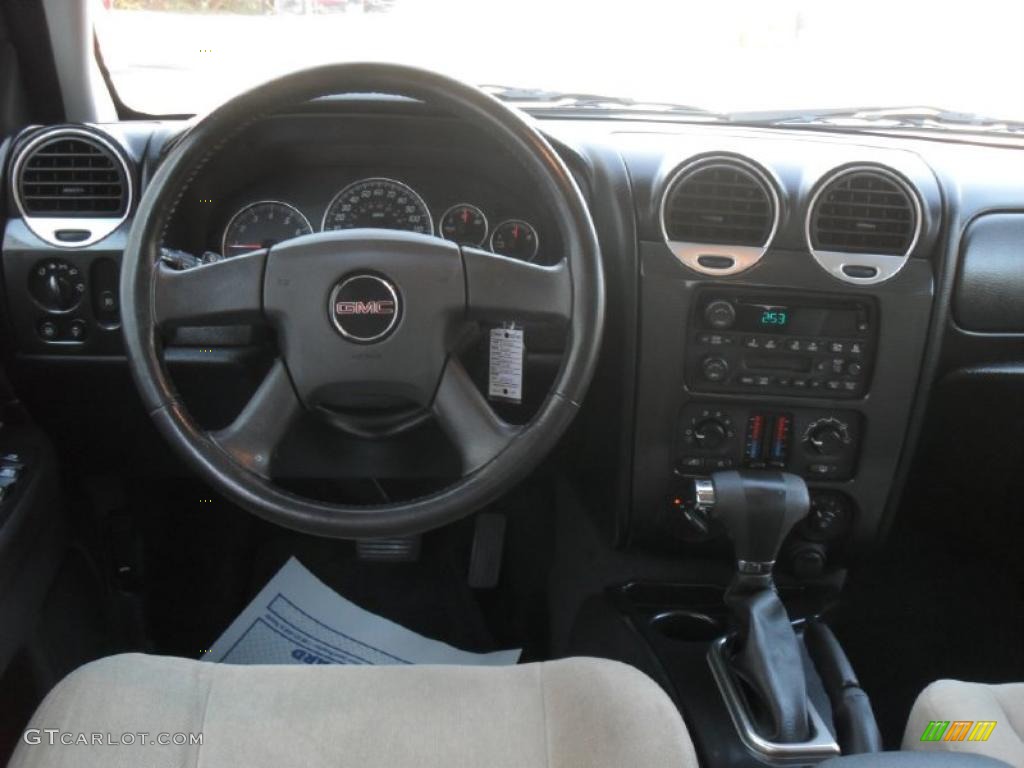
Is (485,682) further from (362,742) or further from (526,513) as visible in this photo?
(526,513)

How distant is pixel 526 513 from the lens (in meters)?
2.15

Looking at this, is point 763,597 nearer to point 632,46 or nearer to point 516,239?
point 516,239

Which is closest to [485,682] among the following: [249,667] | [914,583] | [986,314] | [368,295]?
[249,667]

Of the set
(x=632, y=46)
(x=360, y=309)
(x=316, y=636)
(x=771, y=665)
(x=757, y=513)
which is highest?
(x=632, y=46)

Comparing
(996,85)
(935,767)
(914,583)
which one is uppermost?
(996,85)

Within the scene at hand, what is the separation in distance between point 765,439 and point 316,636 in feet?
3.18

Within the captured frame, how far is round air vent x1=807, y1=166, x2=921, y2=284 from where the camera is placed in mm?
1544

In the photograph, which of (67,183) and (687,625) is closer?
Result: (67,183)

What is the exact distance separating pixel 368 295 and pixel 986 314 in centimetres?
104

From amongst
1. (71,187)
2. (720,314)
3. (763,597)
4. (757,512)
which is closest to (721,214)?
(720,314)

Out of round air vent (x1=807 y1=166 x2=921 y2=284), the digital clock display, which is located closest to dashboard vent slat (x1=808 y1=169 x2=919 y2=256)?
round air vent (x1=807 y1=166 x2=921 y2=284)

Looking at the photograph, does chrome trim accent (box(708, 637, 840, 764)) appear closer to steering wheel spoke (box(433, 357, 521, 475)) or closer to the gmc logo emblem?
steering wheel spoke (box(433, 357, 521, 475))

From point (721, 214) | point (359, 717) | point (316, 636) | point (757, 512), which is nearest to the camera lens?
point (359, 717)

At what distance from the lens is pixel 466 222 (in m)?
1.60
